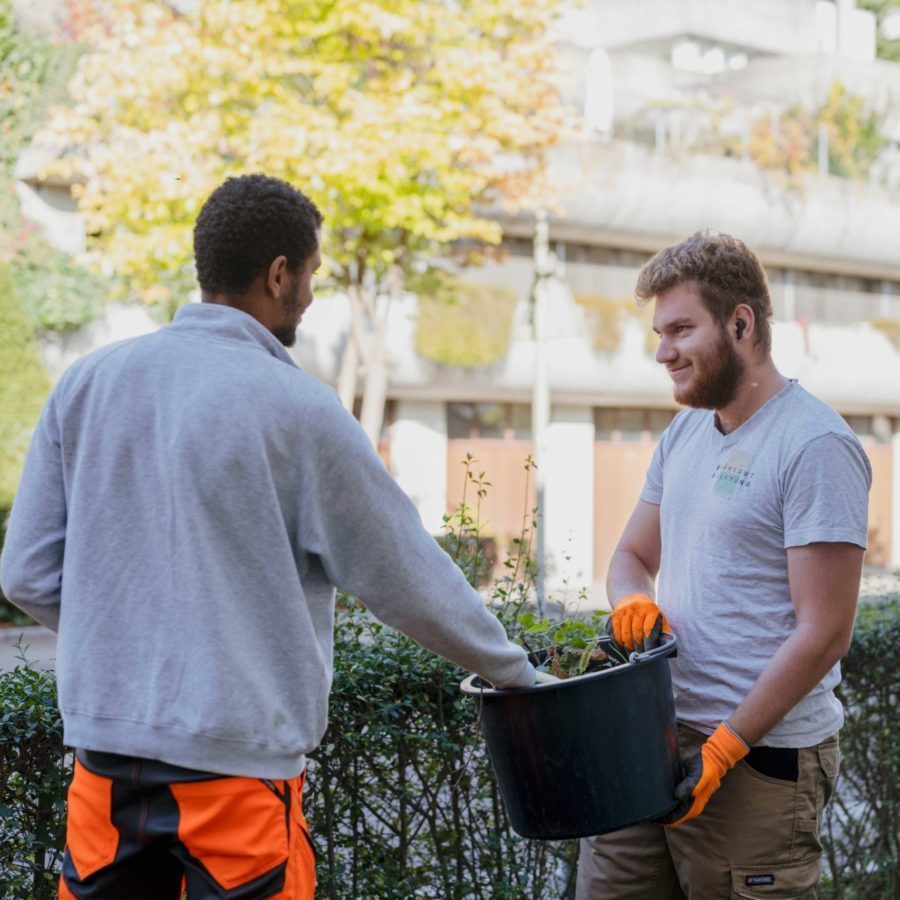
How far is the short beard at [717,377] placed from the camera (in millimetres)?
2762

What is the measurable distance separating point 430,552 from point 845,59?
1433 inches

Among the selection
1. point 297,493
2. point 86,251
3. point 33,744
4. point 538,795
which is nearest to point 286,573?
Answer: point 297,493

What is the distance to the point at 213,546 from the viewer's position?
6.75 ft

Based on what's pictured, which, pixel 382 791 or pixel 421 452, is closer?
pixel 382 791

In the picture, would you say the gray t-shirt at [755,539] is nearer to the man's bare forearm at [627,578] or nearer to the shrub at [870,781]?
the man's bare forearm at [627,578]

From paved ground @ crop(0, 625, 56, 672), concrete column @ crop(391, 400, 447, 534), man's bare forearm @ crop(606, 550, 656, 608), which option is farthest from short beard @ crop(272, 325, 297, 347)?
concrete column @ crop(391, 400, 447, 534)

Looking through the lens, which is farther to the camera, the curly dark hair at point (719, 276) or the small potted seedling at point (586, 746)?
the curly dark hair at point (719, 276)

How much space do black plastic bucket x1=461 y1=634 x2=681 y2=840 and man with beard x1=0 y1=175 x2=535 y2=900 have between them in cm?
34

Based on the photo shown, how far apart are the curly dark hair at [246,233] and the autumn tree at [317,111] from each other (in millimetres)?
11742

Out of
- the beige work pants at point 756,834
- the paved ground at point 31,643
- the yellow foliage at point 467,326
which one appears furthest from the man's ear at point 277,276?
the yellow foliage at point 467,326

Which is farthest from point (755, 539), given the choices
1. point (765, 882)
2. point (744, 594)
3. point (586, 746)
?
point (765, 882)

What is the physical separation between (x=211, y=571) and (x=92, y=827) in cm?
50

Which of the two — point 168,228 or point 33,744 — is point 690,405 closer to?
point 33,744

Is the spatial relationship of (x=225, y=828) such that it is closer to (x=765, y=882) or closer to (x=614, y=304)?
(x=765, y=882)
